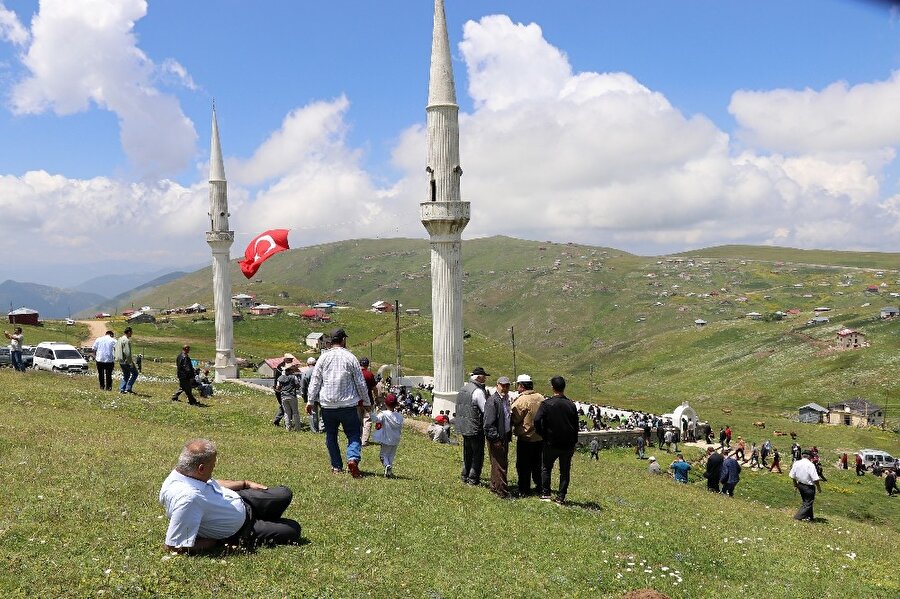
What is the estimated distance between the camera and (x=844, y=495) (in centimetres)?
3431

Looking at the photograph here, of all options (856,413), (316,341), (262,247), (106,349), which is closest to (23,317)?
(316,341)

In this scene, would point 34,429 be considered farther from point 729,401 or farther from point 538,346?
point 538,346

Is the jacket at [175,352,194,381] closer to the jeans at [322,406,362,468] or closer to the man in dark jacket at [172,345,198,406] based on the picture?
the man in dark jacket at [172,345,198,406]

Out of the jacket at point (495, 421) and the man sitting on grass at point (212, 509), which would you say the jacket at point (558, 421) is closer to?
the jacket at point (495, 421)

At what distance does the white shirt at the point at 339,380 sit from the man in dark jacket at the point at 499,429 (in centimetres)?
244

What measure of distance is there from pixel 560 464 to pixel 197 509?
7.75 metres

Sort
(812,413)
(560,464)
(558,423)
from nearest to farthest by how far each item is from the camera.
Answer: (558,423) → (560,464) → (812,413)

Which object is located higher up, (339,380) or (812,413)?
(339,380)

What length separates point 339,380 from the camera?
13.5m

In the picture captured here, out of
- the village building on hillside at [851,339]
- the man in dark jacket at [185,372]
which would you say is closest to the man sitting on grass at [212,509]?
the man in dark jacket at [185,372]

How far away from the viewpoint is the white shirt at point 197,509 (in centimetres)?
852

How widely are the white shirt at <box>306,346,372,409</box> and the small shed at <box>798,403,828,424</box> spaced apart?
64.9 metres

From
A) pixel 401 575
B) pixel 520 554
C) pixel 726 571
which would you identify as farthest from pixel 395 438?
pixel 726 571

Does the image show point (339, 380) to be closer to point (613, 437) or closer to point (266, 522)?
Result: point (266, 522)
